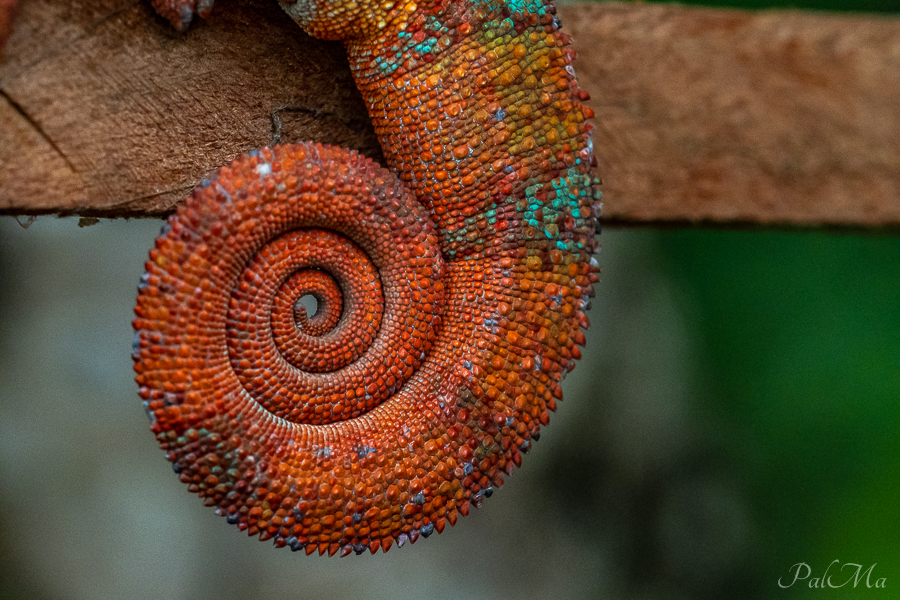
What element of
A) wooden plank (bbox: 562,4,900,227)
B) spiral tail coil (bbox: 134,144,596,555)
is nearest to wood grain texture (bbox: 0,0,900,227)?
wooden plank (bbox: 562,4,900,227)

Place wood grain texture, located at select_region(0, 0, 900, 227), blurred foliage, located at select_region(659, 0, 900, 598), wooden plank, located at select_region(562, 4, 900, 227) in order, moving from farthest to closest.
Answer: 1. blurred foliage, located at select_region(659, 0, 900, 598)
2. wooden plank, located at select_region(562, 4, 900, 227)
3. wood grain texture, located at select_region(0, 0, 900, 227)

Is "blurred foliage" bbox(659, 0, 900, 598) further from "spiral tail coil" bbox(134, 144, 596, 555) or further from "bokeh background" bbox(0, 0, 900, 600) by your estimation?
"spiral tail coil" bbox(134, 144, 596, 555)

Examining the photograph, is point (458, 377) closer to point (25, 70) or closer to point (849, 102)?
point (25, 70)

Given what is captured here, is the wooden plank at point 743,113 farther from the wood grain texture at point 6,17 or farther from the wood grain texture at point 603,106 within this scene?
the wood grain texture at point 6,17

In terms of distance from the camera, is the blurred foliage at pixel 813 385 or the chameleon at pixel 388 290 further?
the blurred foliage at pixel 813 385

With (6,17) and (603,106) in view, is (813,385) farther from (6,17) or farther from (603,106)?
(6,17)

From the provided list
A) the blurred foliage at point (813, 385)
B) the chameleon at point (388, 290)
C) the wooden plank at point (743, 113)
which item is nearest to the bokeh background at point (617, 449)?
the blurred foliage at point (813, 385)
